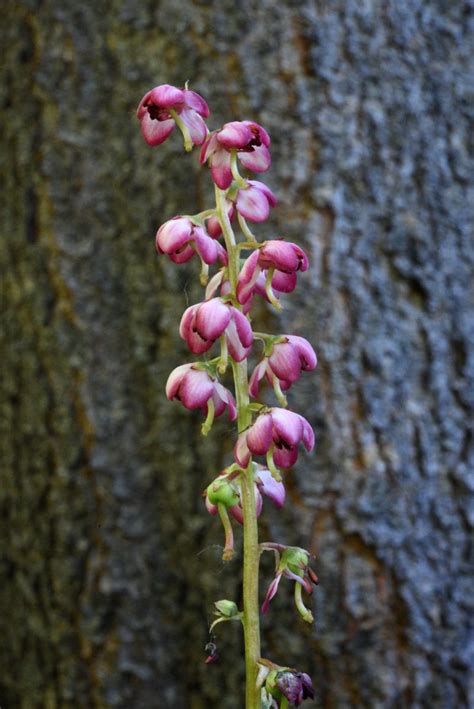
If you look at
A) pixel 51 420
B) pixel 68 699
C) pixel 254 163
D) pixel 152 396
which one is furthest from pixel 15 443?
pixel 254 163

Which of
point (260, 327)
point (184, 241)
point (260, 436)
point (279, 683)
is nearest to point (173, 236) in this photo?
point (184, 241)

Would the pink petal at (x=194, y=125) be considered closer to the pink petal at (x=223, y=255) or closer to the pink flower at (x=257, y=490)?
the pink petal at (x=223, y=255)

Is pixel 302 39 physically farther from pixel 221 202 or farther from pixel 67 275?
pixel 221 202

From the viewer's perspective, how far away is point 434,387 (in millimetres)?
1188

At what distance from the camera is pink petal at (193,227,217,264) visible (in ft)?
1.45

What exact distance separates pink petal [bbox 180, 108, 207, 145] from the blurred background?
2.36 feet

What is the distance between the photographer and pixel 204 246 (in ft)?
1.45

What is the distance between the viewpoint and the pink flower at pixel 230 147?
0.41m

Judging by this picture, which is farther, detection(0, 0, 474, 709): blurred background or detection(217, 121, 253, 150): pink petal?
detection(0, 0, 474, 709): blurred background

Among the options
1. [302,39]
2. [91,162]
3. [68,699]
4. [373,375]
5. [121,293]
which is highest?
[302,39]

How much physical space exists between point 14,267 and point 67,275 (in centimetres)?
11

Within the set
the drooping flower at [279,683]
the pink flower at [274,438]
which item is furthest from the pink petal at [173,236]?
the drooping flower at [279,683]

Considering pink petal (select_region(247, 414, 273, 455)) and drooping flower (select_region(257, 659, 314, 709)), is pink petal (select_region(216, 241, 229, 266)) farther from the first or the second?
drooping flower (select_region(257, 659, 314, 709))

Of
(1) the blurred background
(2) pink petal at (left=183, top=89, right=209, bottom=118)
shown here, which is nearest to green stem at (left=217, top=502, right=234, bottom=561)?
(2) pink petal at (left=183, top=89, right=209, bottom=118)
